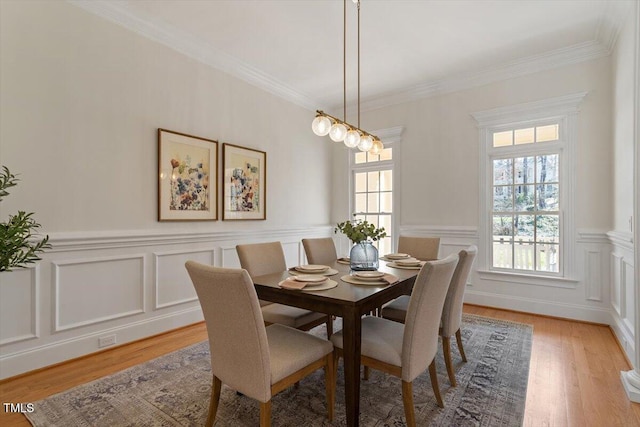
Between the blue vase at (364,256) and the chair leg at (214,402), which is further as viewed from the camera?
the blue vase at (364,256)

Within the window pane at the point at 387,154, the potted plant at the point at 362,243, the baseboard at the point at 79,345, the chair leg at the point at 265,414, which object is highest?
the window pane at the point at 387,154

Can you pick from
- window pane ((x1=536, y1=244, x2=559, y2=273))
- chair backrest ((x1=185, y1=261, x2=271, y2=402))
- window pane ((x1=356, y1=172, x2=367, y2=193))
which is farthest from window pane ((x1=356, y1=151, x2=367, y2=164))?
chair backrest ((x1=185, y1=261, x2=271, y2=402))

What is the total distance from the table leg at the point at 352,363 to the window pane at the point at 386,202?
137 inches

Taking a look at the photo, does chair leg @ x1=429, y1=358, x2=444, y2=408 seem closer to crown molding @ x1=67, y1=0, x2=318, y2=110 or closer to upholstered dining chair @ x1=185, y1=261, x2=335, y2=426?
upholstered dining chair @ x1=185, y1=261, x2=335, y2=426

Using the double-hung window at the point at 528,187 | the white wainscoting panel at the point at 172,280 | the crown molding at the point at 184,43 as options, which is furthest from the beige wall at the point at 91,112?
the double-hung window at the point at 528,187

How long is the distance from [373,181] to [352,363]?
3809 mm

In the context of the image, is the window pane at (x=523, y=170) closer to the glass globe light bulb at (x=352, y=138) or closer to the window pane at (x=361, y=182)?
the window pane at (x=361, y=182)

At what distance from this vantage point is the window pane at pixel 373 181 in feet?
16.9

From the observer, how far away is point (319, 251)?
10.5 ft

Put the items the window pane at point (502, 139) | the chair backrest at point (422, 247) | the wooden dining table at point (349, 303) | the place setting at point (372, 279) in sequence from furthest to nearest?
1. the window pane at point (502, 139)
2. the chair backrest at point (422, 247)
3. the place setting at point (372, 279)
4. the wooden dining table at point (349, 303)

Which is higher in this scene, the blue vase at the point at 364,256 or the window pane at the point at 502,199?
the window pane at the point at 502,199

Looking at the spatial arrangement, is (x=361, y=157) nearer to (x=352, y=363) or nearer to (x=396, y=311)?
(x=396, y=311)

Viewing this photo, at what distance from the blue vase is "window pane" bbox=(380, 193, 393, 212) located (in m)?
2.58

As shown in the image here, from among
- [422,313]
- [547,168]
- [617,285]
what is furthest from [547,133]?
[422,313]
